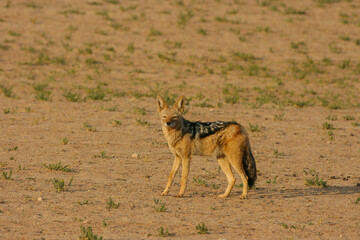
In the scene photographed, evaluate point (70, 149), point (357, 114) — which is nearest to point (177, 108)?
point (70, 149)

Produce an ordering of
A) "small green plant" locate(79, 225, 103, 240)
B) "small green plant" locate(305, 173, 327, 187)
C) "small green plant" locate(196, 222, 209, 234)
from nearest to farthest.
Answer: "small green plant" locate(79, 225, 103, 240) < "small green plant" locate(196, 222, 209, 234) < "small green plant" locate(305, 173, 327, 187)

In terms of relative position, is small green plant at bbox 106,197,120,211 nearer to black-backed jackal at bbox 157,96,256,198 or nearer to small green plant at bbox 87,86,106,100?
black-backed jackal at bbox 157,96,256,198

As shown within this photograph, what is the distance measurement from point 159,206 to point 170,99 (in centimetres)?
824

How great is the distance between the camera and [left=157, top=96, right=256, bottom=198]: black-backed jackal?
7.88m

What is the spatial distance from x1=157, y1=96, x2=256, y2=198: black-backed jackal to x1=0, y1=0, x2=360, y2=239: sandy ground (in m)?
0.39

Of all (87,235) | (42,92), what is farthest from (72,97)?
(87,235)

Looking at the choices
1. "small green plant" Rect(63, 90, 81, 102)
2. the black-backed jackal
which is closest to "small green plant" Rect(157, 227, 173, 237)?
the black-backed jackal

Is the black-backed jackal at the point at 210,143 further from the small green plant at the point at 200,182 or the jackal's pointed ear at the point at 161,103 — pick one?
the small green plant at the point at 200,182

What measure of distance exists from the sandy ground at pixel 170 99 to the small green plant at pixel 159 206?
39 millimetres

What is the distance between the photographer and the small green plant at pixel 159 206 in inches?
280

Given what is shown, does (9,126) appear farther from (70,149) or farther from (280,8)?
(280,8)

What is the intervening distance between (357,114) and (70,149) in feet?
26.5

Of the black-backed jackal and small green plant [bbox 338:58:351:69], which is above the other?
the black-backed jackal

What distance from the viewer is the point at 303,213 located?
7328 millimetres
